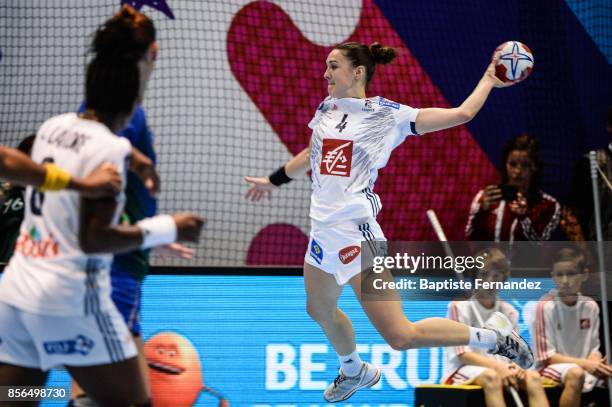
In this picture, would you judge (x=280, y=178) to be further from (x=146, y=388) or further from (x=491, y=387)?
(x=146, y=388)

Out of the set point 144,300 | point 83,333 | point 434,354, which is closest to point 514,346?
point 434,354

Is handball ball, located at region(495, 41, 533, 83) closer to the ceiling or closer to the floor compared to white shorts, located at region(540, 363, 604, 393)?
closer to the ceiling

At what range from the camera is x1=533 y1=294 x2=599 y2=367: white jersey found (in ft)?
24.0

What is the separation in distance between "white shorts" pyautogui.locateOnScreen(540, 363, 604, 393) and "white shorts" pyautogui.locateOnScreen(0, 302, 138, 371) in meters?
4.17

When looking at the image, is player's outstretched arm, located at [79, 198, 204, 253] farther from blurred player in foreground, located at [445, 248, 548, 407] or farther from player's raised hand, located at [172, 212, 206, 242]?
blurred player in foreground, located at [445, 248, 548, 407]

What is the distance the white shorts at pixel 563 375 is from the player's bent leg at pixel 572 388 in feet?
0.16

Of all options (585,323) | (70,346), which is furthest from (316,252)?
(585,323)

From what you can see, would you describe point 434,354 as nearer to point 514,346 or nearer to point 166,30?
point 514,346

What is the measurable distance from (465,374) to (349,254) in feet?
5.83

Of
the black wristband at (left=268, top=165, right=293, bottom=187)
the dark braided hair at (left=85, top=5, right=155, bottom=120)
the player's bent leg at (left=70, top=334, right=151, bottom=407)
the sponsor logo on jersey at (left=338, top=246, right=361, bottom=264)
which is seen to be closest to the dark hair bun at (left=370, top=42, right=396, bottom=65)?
the black wristband at (left=268, top=165, right=293, bottom=187)

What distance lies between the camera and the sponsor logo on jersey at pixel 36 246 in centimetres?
364

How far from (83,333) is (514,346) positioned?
10.5ft

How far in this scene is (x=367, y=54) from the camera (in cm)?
593

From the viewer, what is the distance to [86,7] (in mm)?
8711
